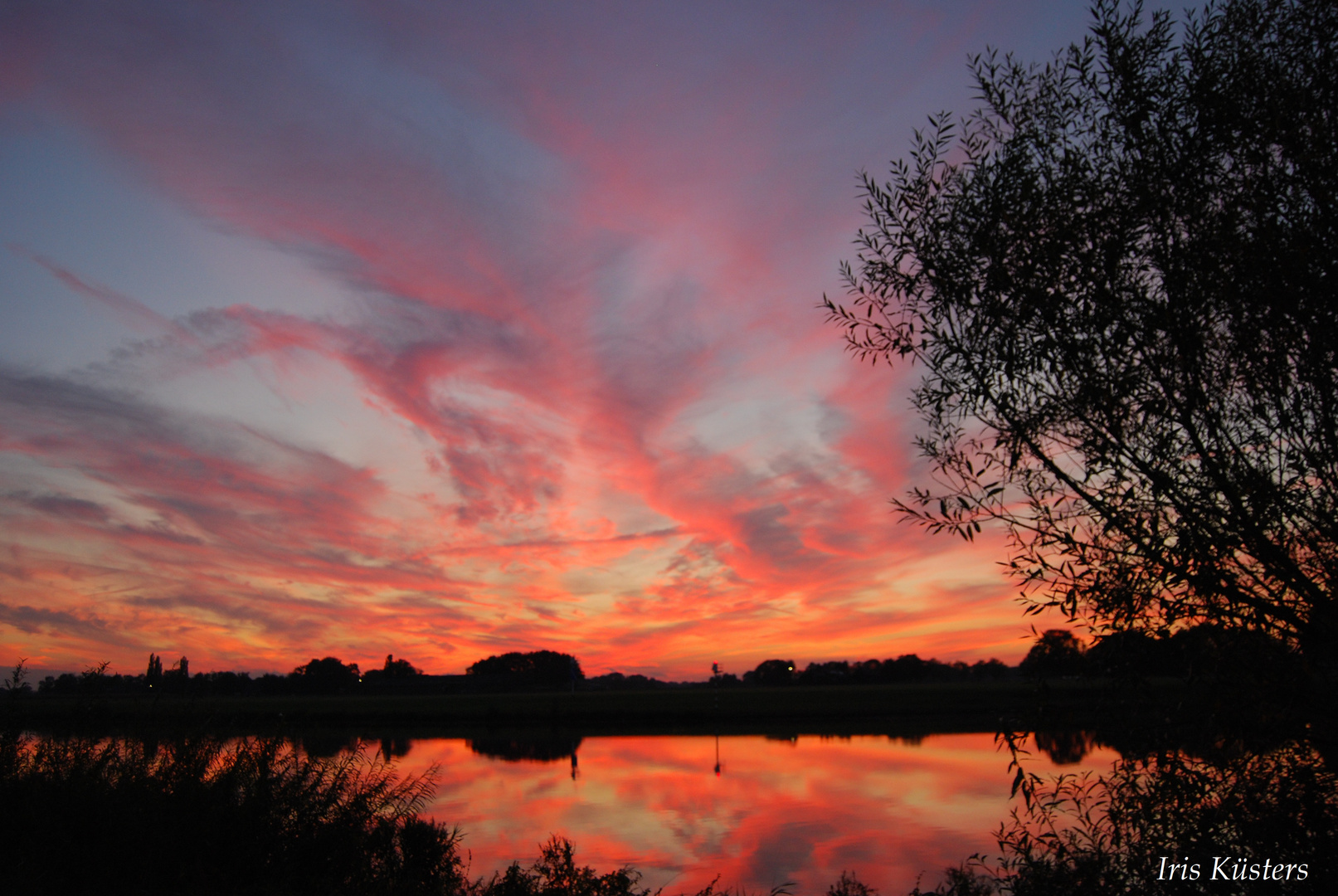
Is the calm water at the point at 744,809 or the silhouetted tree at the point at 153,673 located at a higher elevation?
the silhouetted tree at the point at 153,673

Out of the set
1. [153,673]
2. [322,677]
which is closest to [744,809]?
[153,673]

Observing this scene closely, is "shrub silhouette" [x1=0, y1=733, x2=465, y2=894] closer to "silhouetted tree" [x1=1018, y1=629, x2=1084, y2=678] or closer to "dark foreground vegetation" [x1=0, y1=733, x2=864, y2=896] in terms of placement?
"dark foreground vegetation" [x1=0, y1=733, x2=864, y2=896]

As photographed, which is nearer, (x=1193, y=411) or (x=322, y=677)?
(x=1193, y=411)

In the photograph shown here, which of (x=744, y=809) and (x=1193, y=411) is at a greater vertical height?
(x=1193, y=411)

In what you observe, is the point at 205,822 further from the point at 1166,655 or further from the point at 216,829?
the point at 1166,655

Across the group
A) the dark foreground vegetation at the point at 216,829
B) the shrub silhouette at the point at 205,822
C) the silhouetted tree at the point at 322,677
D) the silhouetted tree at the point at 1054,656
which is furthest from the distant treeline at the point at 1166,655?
the silhouetted tree at the point at 322,677

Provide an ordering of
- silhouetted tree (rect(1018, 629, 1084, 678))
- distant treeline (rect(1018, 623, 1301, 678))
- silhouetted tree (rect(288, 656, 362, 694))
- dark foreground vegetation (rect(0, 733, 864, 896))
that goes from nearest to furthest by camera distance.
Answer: distant treeline (rect(1018, 623, 1301, 678))
silhouetted tree (rect(1018, 629, 1084, 678))
dark foreground vegetation (rect(0, 733, 864, 896))
silhouetted tree (rect(288, 656, 362, 694))

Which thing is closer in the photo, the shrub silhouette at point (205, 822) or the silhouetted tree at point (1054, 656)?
the silhouetted tree at point (1054, 656)

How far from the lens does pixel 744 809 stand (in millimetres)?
30406

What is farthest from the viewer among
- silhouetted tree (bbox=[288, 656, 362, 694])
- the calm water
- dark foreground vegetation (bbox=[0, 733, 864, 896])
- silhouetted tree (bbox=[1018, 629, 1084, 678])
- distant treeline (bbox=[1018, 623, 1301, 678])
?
silhouetted tree (bbox=[288, 656, 362, 694])

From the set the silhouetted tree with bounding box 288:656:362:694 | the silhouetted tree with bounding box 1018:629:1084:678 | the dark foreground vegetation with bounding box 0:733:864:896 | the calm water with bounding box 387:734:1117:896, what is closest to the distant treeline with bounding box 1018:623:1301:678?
the silhouetted tree with bounding box 1018:629:1084:678

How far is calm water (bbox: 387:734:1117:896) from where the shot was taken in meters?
22.0

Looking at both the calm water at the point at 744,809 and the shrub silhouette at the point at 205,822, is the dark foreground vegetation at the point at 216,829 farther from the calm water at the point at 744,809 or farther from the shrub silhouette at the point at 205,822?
the calm water at the point at 744,809

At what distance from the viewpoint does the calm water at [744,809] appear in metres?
22.0
